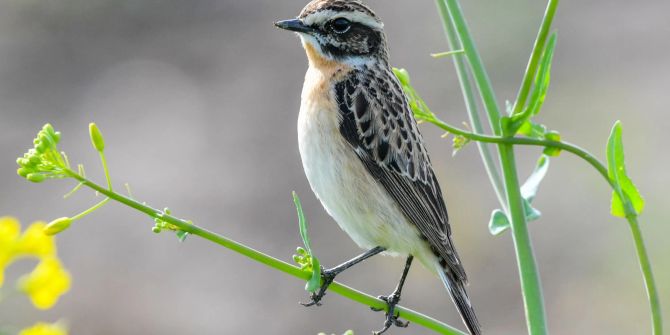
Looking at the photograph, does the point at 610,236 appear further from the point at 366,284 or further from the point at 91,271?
the point at 91,271

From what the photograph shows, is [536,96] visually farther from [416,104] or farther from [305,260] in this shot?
[305,260]

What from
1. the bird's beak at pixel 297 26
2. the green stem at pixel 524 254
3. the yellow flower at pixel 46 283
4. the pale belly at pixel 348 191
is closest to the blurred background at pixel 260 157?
the pale belly at pixel 348 191

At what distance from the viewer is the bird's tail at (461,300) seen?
14.9 feet

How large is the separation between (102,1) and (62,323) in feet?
46.1

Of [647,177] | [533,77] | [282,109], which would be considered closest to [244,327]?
[282,109]

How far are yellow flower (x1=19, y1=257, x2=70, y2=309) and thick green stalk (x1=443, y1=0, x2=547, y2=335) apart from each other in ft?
6.08

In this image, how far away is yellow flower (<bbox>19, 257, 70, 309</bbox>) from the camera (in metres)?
1.58

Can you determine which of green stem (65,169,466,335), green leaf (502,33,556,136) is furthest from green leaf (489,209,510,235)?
green stem (65,169,466,335)

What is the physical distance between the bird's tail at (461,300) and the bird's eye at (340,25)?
4.55ft

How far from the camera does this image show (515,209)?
3.25 meters

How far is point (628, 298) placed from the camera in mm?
10297

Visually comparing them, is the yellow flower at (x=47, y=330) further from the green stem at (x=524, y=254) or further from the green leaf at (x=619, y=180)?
the green leaf at (x=619, y=180)

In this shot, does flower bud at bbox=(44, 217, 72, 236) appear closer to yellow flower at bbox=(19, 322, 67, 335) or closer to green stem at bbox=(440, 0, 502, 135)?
yellow flower at bbox=(19, 322, 67, 335)

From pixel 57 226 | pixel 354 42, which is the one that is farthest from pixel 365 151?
pixel 57 226
